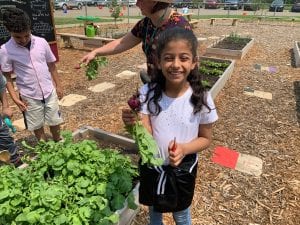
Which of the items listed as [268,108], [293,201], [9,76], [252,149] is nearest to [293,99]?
[268,108]

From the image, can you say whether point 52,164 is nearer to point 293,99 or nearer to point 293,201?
point 293,201

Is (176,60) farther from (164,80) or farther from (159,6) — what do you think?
(159,6)

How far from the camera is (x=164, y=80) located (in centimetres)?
203

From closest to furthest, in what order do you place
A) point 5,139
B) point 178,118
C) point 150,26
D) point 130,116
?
1. point 130,116
2. point 178,118
3. point 150,26
4. point 5,139

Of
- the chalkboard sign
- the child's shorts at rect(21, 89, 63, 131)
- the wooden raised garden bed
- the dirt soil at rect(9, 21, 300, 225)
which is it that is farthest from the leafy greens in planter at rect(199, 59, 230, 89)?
the chalkboard sign

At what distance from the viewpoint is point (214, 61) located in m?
8.30

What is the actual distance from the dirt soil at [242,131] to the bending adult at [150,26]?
0.64m

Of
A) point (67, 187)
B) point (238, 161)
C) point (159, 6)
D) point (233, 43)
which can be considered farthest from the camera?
point (233, 43)

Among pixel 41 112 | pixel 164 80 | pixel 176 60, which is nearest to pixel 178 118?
pixel 164 80

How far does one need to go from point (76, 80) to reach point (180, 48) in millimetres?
5836

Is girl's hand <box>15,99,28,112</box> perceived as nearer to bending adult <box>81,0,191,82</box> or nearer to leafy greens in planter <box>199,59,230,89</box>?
bending adult <box>81,0,191,82</box>

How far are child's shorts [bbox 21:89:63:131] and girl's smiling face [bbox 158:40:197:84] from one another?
2288 mm

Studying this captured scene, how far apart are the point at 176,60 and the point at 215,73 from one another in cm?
546

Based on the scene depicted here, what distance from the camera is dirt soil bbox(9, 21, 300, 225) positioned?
326 cm
